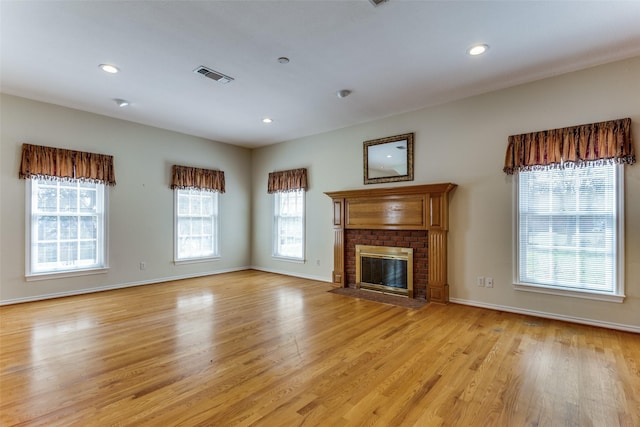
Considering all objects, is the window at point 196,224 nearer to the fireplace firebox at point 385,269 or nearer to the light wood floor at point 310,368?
the light wood floor at point 310,368

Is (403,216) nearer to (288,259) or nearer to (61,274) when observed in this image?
(288,259)

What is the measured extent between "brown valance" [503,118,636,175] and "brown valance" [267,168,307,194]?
350 centimetres

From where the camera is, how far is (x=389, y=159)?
16.6 ft

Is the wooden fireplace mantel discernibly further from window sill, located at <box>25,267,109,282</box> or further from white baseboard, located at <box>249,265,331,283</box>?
window sill, located at <box>25,267,109,282</box>

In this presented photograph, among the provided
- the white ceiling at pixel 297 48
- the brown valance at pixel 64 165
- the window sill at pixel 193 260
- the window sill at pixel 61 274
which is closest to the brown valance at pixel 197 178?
the brown valance at pixel 64 165

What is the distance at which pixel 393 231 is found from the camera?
495 cm

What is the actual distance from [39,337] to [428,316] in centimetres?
411

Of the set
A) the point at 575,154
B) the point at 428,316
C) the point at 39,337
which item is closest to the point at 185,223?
the point at 39,337

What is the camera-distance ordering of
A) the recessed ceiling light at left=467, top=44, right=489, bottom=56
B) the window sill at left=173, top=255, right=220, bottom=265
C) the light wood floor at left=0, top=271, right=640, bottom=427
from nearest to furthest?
1. the light wood floor at left=0, top=271, right=640, bottom=427
2. the recessed ceiling light at left=467, top=44, right=489, bottom=56
3. the window sill at left=173, top=255, right=220, bottom=265

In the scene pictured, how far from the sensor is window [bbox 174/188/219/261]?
6086 millimetres

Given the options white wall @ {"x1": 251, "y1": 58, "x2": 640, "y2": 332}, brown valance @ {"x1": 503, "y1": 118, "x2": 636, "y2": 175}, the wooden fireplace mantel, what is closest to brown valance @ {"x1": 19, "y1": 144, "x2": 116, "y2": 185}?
the wooden fireplace mantel

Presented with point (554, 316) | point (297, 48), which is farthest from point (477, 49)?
point (554, 316)

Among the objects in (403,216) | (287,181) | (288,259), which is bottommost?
(288,259)

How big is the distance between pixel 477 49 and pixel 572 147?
1.55 meters
